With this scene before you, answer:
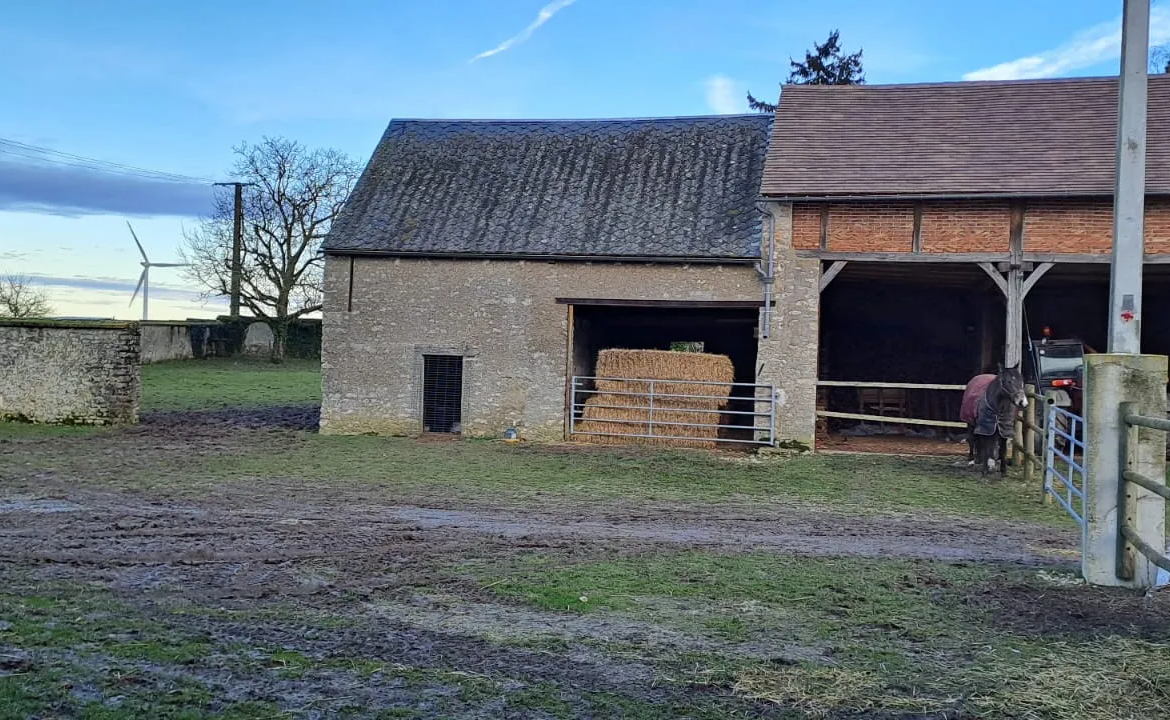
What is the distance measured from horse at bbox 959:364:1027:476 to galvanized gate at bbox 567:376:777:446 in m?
3.53

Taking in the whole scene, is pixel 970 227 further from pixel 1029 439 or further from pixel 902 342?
pixel 902 342

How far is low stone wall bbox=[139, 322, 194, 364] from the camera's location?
34.1m

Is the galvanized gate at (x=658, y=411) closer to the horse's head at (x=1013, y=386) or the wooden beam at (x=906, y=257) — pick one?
the wooden beam at (x=906, y=257)

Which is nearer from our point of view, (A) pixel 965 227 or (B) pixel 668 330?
(A) pixel 965 227

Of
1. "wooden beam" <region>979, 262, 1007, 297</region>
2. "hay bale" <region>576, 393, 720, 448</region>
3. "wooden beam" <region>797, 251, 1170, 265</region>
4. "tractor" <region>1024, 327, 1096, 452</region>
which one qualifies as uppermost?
"wooden beam" <region>797, 251, 1170, 265</region>

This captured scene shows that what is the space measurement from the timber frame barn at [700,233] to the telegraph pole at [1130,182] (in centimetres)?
758

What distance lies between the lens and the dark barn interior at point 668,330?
1800 cm

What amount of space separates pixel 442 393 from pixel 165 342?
21.8m

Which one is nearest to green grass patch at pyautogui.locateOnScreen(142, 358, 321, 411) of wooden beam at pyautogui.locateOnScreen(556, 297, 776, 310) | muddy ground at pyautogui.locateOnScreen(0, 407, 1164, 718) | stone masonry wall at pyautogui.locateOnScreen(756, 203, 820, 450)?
wooden beam at pyautogui.locateOnScreen(556, 297, 776, 310)

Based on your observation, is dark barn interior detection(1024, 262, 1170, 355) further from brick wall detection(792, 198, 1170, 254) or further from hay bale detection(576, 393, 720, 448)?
hay bale detection(576, 393, 720, 448)

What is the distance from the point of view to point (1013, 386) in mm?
12672

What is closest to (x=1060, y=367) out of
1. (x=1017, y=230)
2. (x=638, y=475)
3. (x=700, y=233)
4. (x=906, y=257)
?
(x=1017, y=230)

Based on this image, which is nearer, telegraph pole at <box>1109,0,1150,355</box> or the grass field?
the grass field

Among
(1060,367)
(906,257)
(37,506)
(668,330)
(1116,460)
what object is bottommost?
(37,506)
